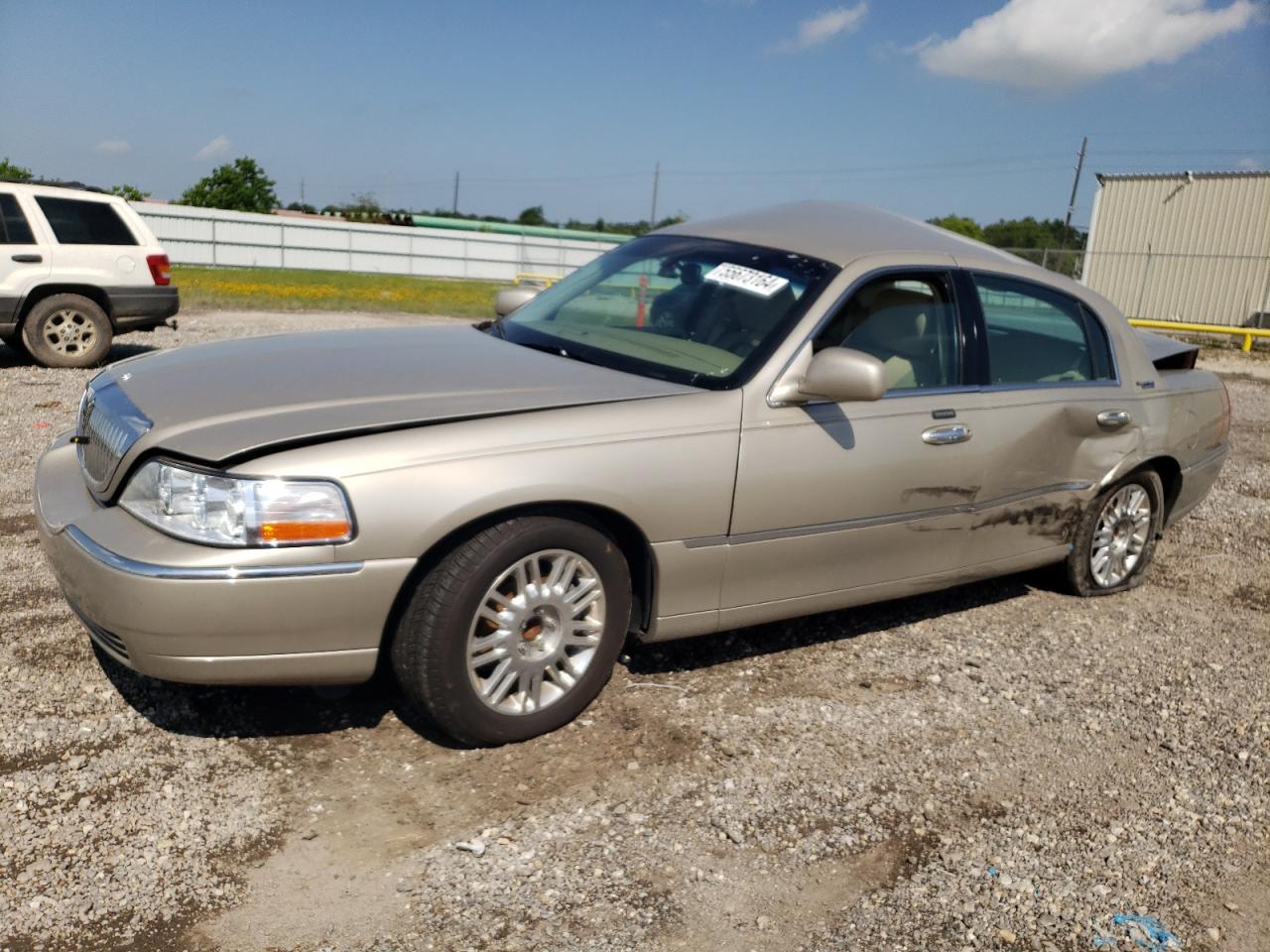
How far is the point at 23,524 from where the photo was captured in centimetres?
549

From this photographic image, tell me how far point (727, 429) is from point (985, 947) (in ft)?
5.64

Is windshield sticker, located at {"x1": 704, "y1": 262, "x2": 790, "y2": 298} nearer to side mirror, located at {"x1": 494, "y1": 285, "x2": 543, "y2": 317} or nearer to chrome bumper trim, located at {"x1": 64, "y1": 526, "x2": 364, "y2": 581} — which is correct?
side mirror, located at {"x1": 494, "y1": 285, "x2": 543, "y2": 317}

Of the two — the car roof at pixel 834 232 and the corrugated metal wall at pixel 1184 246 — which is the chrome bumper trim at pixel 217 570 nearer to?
the car roof at pixel 834 232

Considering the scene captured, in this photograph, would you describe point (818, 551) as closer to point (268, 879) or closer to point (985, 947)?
point (985, 947)

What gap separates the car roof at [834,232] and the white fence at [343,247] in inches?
1210

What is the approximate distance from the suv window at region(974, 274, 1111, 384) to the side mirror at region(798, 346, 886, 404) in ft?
3.42

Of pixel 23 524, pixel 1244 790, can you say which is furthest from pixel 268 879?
pixel 23 524

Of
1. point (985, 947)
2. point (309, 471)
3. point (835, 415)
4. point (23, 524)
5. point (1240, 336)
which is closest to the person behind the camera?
point (985, 947)

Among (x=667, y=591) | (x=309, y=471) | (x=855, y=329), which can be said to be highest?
(x=855, y=329)

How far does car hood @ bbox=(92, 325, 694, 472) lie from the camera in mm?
3174

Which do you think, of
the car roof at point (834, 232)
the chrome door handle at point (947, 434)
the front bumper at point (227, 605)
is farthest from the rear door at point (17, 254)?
the chrome door handle at point (947, 434)

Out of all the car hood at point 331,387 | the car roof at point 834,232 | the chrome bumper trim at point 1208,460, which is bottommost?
the chrome bumper trim at point 1208,460

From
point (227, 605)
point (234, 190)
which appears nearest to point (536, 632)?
point (227, 605)

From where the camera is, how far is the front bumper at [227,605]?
2984 millimetres
